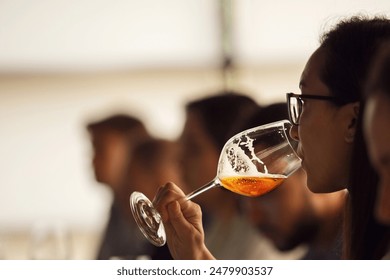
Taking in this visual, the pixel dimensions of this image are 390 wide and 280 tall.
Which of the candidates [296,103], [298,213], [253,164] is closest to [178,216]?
[253,164]

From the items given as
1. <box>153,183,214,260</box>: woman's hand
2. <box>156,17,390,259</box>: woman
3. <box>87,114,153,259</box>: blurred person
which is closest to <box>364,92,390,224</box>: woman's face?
<box>156,17,390,259</box>: woman

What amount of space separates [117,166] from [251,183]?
874mm

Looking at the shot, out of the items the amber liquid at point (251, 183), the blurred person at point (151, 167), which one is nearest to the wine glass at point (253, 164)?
the amber liquid at point (251, 183)

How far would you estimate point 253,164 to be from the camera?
4.21 feet

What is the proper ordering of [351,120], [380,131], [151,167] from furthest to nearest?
[151,167] → [351,120] → [380,131]

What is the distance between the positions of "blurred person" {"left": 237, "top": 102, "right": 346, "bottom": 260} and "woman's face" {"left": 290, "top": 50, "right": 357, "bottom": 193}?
227mm

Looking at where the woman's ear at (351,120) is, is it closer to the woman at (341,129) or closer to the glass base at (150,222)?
the woman at (341,129)

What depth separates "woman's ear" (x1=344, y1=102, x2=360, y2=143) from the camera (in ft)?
3.93

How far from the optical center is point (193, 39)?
1.92m

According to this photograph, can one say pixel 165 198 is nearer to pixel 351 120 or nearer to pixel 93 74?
pixel 351 120

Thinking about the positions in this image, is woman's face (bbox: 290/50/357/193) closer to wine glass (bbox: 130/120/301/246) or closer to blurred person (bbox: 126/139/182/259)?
wine glass (bbox: 130/120/301/246)

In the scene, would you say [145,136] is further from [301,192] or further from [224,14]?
[301,192]

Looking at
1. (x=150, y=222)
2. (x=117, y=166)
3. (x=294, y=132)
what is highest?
(x=294, y=132)
